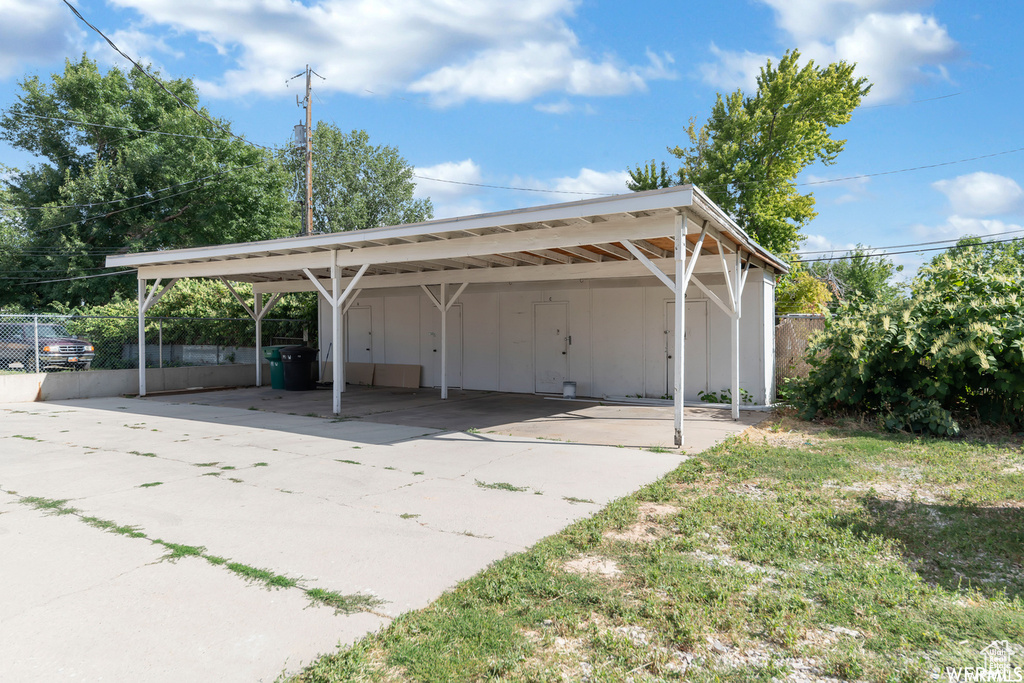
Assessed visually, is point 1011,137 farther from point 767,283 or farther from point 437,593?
point 437,593

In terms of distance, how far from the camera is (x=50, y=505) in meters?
4.95

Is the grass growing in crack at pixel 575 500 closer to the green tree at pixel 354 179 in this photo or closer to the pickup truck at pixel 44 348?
the pickup truck at pixel 44 348

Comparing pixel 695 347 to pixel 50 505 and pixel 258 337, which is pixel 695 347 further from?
pixel 258 337

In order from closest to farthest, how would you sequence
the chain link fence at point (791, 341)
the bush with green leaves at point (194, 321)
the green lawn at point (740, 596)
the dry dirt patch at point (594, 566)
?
the green lawn at point (740, 596)
the dry dirt patch at point (594, 566)
the chain link fence at point (791, 341)
the bush with green leaves at point (194, 321)

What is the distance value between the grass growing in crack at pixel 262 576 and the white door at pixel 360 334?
13800 millimetres

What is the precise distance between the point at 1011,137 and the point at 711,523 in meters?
27.5

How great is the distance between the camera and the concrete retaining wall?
12.7m

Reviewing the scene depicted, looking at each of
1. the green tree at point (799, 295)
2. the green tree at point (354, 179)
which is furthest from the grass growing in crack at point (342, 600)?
the green tree at point (354, 179)

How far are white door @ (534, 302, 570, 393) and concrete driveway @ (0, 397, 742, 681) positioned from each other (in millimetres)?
5714

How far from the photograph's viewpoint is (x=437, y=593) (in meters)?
3.30

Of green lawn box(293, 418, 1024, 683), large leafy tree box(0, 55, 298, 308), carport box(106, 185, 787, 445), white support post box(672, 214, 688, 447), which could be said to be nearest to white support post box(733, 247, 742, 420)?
carport box(106, 185, 787, 445)
